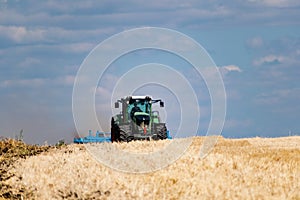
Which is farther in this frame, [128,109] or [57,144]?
[128,109]

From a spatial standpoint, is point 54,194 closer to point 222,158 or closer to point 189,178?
point 189,178

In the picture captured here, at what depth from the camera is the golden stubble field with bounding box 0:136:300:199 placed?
11.1 m

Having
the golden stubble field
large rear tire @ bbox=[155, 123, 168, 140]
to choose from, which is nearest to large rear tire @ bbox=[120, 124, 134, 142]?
large rear tire @ bbox=[155, 123, 168, 140]

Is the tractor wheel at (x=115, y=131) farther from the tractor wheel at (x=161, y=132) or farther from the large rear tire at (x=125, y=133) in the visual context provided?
the tractor wheel at (x=161, y=132)

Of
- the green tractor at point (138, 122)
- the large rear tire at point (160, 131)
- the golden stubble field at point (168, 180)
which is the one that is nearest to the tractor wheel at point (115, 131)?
the green tractor at point (138, 122)

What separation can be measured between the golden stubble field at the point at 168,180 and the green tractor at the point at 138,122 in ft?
30.0

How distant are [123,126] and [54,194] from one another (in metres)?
14.0

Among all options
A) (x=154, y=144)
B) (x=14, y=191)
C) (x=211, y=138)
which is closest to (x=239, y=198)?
(x=14, y=191)

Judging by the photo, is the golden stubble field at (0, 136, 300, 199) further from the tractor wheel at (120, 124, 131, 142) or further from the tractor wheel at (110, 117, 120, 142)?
the tractor wheel at (110, 117, 120, 142)

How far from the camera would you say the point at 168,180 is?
480 inches

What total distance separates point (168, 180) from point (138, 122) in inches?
560

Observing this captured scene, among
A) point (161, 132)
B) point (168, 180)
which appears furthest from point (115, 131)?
point (168, 180)

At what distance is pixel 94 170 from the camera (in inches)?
537

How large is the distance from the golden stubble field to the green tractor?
9.14m
